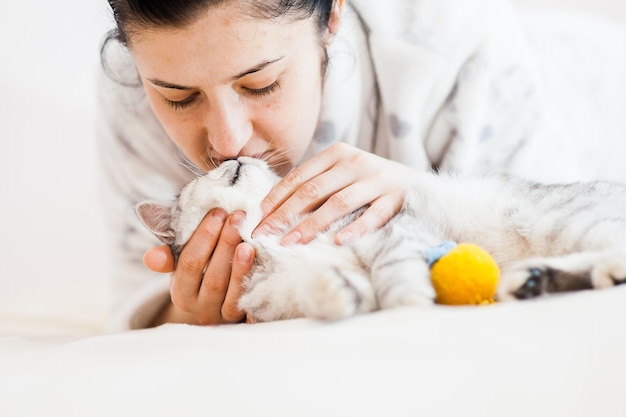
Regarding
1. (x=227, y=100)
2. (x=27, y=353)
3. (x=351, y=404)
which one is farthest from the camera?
(x=227, y=100)

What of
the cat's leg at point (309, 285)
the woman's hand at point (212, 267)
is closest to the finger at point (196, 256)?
the woman's hand at point (212, 267)

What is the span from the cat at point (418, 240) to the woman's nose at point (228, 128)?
4 centimetres

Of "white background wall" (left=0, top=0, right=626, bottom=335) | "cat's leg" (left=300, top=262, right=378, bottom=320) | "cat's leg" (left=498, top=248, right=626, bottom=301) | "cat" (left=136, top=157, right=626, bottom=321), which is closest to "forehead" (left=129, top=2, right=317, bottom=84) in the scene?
"cat" (left=136, top=157, right=626, bottom=321)

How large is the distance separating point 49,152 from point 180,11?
158 centimetres

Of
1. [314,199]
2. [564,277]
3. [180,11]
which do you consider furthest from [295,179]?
[564,277]

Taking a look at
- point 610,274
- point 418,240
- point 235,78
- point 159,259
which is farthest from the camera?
point 159,259

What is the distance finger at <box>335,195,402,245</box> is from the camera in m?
1.12

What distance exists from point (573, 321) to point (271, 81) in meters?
0.71

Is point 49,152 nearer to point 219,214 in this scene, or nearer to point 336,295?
point 219,214

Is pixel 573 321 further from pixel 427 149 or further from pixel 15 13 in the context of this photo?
pixel 15 13

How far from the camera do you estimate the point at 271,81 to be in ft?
4.07

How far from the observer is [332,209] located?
119 cm

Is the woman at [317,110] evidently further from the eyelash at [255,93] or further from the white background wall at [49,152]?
the white background wall at [49,152]

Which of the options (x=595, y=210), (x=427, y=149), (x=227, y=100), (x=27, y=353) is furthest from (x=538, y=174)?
(x=27, y=353)
